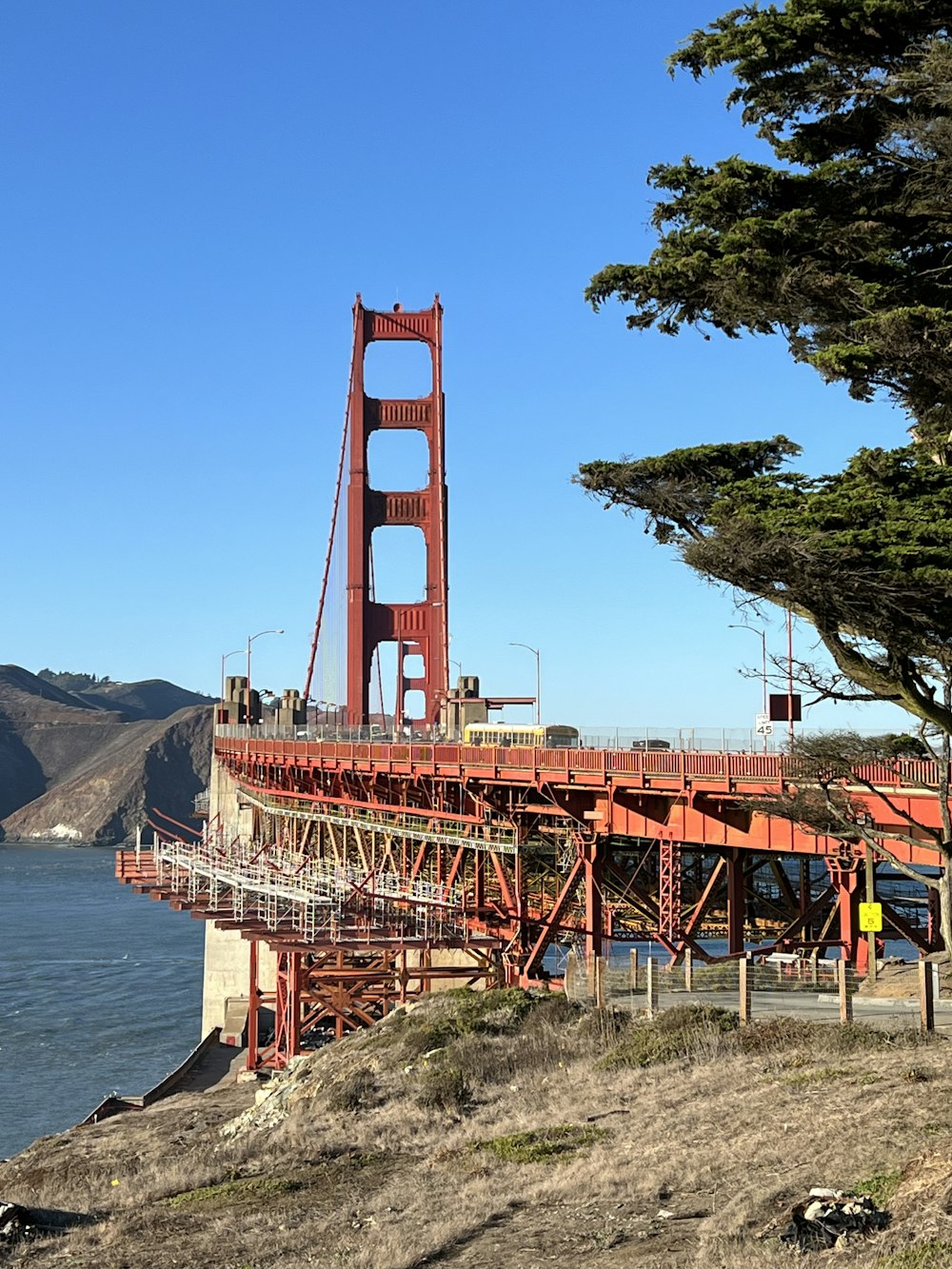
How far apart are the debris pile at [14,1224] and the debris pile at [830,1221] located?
8.24 meters

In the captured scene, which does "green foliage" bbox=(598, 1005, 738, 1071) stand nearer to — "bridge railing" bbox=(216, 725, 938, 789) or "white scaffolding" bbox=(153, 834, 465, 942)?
"bridge railing" bbox=(216, 725, 938, 789)

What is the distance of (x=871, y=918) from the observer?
2500 cm

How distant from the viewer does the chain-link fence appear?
2153 cm

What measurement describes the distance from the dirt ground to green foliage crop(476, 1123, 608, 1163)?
1.9 inches

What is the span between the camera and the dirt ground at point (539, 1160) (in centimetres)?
1250

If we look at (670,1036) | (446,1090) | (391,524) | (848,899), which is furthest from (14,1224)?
(391,524)

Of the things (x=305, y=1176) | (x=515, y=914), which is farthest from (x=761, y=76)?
(x=515, y=914)

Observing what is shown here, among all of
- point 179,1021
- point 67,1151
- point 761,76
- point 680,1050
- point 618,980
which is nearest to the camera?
point 761,76

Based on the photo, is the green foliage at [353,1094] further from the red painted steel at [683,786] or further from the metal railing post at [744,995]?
the red painted steel at [683,786]

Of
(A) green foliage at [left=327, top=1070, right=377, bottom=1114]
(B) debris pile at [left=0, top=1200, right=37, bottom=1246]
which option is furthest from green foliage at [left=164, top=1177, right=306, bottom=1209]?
(A) green foliage at [left=327, top=1070, right=377, bottom=1114]

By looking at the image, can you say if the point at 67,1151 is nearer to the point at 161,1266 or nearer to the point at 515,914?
the point at 161,1266

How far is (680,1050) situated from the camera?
20.6m

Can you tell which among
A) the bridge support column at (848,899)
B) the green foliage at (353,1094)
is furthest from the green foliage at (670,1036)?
the bridge support column at (848,899)

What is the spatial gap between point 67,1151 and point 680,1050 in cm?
1048
